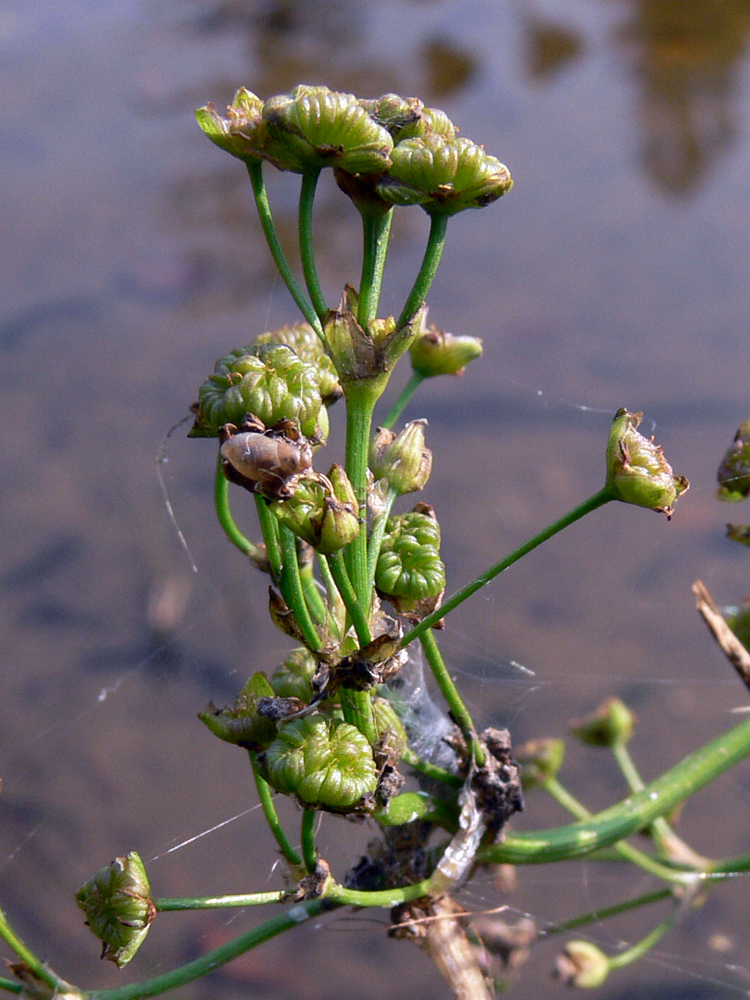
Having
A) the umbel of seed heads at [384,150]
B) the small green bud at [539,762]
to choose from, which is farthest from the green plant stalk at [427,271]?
the small green bud at [539,762]

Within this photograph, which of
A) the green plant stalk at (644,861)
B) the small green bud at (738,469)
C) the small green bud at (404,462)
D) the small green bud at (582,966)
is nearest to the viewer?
the small green bud at (404,462)

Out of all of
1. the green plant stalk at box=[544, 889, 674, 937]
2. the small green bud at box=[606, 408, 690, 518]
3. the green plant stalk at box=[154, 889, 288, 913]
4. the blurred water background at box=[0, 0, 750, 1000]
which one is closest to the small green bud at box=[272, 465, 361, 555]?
the small green bud at box=[606, 408, 690, 518]

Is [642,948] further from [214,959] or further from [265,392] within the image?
[265,392]

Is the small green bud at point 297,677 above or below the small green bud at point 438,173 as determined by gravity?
below

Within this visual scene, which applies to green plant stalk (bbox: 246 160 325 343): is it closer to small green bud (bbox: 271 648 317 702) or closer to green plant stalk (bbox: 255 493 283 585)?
green plant stalk (bbox: 255 493 283 585)

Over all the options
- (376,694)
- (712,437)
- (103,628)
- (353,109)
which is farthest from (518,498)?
(353,109)

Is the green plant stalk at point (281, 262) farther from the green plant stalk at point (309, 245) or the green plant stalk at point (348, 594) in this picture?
the green plant stalk at point (348, 594)

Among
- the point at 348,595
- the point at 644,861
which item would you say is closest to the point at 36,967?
the point at 348,595
